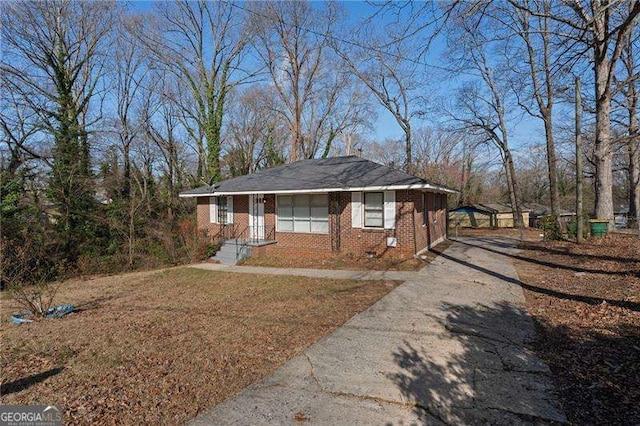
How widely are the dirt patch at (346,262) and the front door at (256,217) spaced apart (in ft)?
4.90

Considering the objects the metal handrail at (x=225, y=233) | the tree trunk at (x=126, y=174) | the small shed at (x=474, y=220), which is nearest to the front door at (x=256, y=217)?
the metal handrail at (x=225, y=233)

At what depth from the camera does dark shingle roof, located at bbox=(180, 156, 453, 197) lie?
12211 mm

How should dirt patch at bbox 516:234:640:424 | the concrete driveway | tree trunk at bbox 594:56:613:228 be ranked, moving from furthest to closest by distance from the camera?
tree trunk at bbox 594:56:613:228 → dirt patch at bbox 516:234:640:424 → the concrete driveway

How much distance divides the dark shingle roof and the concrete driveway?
620 cm

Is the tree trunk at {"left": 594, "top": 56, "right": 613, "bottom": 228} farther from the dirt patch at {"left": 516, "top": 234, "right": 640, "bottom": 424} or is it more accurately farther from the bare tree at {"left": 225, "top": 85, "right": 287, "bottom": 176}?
the bare tree at {"left": 225, "top": 85, "right": 287, "bottom": 176}

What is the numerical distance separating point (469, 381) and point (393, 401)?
3.19 ft

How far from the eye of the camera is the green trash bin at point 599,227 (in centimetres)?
1330

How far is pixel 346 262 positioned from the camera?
39.8 feet

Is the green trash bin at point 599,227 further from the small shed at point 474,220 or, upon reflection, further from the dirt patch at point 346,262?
the small shed at point 474,220

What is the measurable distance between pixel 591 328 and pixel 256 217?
12256mm

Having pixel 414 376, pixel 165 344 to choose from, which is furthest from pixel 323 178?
pixel 414 376

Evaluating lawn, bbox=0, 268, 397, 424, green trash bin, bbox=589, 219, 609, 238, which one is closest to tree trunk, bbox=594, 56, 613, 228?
green trash bin, bbox=589, 219, 609, 238

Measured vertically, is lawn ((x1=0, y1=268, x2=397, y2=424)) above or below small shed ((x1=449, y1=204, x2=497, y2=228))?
below

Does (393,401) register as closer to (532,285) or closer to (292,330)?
(292,330)
